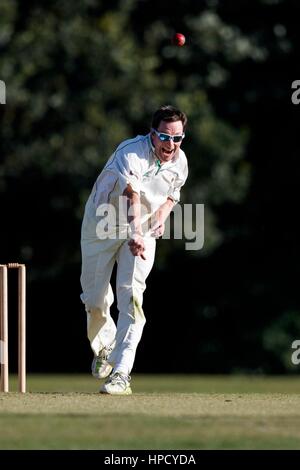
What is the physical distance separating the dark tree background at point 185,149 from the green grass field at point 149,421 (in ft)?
36.1

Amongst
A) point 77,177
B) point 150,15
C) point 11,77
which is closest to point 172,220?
point 77,177

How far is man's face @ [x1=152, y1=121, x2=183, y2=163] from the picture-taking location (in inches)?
269

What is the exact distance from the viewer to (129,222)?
671cm

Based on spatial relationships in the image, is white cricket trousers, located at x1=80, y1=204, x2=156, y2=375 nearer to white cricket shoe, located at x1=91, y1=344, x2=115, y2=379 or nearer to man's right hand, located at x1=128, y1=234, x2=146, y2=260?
white cricket shoe, located at x1=91, y1=344, x2=115, y2=379

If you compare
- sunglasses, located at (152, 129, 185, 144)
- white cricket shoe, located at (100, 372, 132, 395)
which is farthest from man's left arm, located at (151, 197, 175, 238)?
white cricket shoe, located at (100, 372, 132, 395)

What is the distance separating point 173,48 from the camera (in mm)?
19469

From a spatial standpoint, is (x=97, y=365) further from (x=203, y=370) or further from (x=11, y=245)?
(x=203, y=370)

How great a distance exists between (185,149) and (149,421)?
12558 mm

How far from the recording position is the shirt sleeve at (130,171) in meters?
6.79

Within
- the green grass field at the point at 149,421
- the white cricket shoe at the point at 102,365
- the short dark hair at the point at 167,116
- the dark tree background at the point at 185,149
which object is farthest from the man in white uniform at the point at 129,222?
the dark tree background at the point at 185,149

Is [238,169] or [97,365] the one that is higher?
[238,169]

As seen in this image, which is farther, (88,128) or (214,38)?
(214,38)

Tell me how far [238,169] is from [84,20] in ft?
9.90

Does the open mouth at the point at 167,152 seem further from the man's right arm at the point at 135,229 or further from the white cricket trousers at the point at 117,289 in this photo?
the white cricket trousers at the point at 117,289
